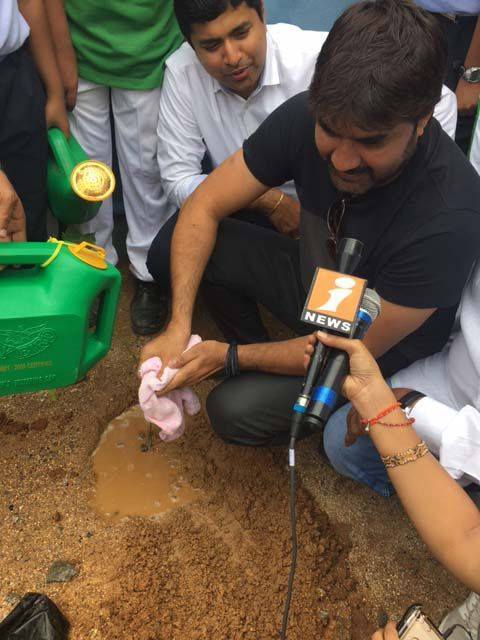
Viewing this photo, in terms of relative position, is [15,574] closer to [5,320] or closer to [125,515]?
[125,515]

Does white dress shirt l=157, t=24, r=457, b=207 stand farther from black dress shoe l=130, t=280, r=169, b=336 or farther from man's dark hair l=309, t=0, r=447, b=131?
man's dark hair l=309, t=0, r=447, b=131

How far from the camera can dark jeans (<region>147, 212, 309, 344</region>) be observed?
2346mm

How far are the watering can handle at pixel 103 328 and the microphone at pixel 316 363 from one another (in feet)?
2.58

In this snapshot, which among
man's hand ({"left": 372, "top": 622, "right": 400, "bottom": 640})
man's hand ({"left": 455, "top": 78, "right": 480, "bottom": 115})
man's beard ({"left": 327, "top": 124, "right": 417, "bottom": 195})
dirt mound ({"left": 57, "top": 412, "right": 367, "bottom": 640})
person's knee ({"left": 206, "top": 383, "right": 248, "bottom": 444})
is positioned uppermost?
man's hand ({"left": 455, "top": 78, "right": 480, "bottom": 115})

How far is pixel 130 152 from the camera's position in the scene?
2744 millimetres

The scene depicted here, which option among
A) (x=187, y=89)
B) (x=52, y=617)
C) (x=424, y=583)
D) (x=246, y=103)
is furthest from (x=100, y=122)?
(x=424, y=583)

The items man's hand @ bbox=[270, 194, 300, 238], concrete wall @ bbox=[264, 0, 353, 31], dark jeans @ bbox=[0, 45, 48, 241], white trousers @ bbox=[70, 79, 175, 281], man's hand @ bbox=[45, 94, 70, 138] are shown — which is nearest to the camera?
dark jeans @ bbox=[0, 45, 48, 241]

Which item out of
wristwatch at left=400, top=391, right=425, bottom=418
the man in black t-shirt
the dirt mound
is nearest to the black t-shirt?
the man in black t-shirt

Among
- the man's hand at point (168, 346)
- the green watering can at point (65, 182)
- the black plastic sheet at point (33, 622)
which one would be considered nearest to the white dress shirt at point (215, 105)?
the green watering can at point (65, 182)

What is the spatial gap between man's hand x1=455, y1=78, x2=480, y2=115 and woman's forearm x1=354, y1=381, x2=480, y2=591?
1756 millimetres

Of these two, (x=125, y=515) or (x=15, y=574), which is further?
(x=125, y=515)

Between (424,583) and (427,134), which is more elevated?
(427,134)

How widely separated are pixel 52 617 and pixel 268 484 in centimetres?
85

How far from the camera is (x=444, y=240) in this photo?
1714 mm
